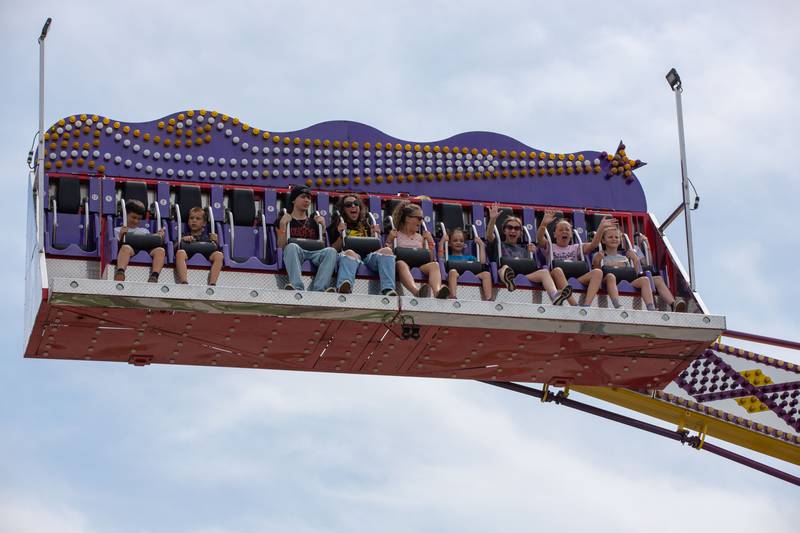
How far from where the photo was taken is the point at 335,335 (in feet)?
60.1

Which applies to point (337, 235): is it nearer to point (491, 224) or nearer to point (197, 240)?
point (197, 240)

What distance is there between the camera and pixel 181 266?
58.9 feet

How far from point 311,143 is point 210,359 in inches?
129

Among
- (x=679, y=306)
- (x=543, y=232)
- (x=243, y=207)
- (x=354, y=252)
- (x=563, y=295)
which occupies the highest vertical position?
(x=243, y=207)

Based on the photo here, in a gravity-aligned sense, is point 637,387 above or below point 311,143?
below

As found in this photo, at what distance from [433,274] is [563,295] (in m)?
1.27

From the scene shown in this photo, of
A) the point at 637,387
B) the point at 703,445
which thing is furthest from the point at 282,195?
the point at 703,445

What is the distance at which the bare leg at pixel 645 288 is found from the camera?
19.2 metres

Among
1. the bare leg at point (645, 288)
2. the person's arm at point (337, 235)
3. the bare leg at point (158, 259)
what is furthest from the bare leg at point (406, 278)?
the bare leg at point (645, 288)

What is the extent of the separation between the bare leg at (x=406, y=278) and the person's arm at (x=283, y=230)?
1.11m

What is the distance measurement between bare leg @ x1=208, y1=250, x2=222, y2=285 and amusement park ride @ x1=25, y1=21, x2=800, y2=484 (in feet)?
0.65

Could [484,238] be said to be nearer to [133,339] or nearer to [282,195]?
[282,195]

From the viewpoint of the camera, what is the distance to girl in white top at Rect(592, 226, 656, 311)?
19.2 m

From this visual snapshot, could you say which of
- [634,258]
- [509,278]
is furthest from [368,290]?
[634,258]
